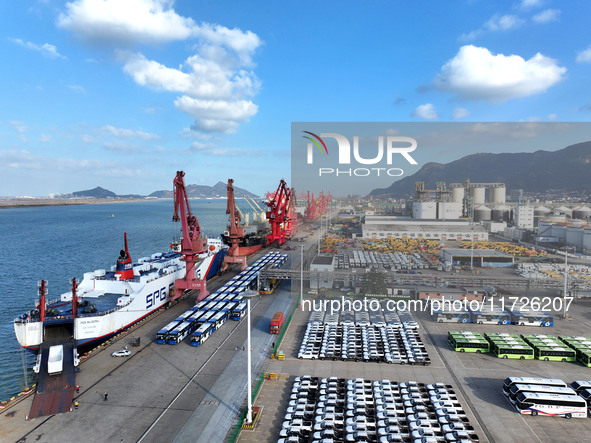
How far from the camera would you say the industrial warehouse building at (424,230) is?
33438mm

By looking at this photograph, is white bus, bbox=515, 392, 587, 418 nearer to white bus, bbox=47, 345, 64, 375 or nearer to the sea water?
white bus, bbox=47, 345, 64, 375

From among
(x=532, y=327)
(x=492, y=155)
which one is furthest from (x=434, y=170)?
(x=532, y=327)

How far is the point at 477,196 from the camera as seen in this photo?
35250 millimetres

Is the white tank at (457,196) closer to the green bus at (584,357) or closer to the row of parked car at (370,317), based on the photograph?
the row of parked car at (370,317)

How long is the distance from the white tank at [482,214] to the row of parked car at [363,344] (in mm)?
17447

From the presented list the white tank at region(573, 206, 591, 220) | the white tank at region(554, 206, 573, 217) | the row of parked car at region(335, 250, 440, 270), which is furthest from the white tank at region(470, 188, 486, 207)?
the white tank at region(573, 206, 591, 220)

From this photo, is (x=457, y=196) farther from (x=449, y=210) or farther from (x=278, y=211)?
(x=278, y=211)

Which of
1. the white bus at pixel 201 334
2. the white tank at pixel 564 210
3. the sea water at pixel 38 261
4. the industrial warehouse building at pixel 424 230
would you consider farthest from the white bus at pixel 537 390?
the white tank at pixel 564 210

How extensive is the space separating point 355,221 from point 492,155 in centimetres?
1352

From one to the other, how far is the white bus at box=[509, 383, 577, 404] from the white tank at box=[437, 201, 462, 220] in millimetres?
21851

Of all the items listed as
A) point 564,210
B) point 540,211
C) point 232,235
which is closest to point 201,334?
point 232,235

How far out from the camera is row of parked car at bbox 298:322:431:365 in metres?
19.3

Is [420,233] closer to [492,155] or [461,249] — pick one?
[461,249]

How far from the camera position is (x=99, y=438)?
12.7 meters
